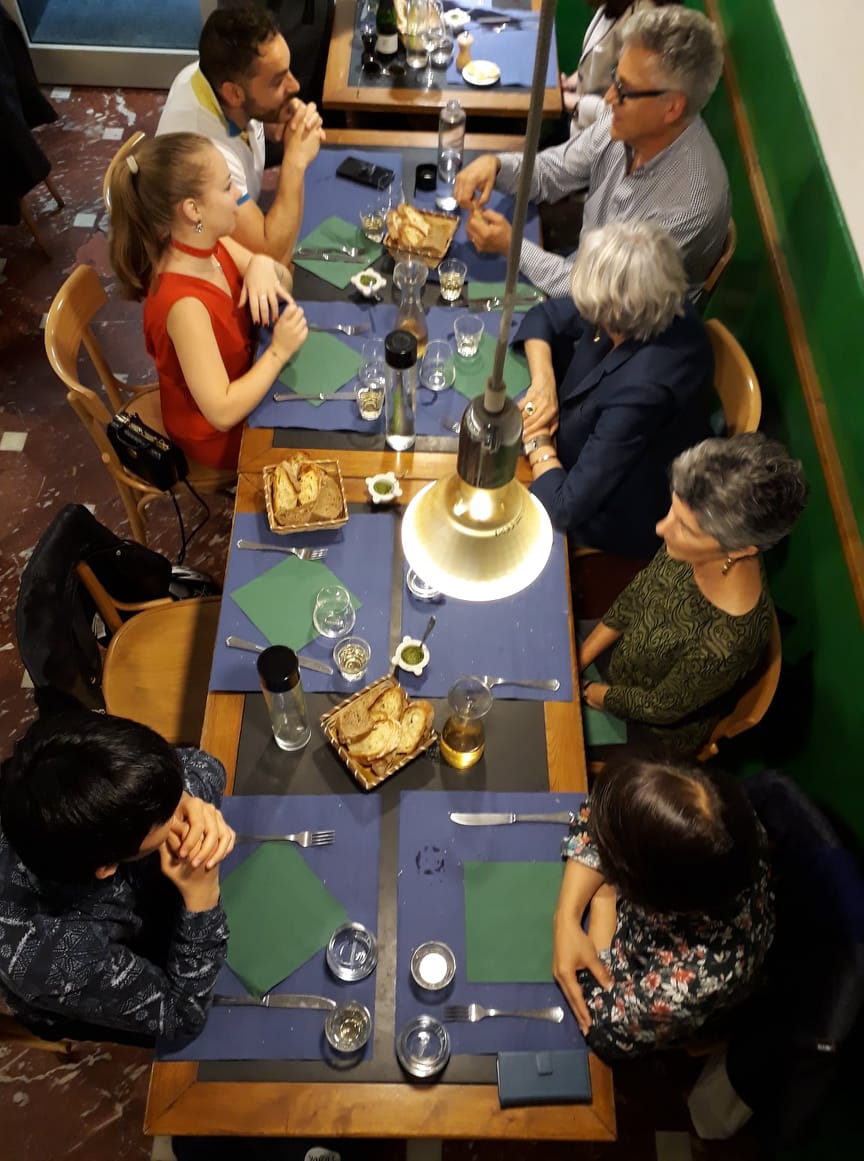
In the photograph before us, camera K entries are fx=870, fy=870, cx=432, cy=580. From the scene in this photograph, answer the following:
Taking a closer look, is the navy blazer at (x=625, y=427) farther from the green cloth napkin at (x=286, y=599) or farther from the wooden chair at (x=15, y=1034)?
the wooden chair at (x=15, y=1034)

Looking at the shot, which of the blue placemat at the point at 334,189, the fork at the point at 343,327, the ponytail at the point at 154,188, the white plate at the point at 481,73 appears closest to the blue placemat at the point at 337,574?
the fork at the point at 343,327

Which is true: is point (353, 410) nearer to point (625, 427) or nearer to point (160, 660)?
point (625, 427)

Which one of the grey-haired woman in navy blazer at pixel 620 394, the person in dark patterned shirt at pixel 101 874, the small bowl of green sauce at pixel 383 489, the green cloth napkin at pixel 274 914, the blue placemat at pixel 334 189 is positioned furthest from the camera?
the blue placemat at pixel 334 189

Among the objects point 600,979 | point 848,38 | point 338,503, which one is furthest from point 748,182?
point 600,979

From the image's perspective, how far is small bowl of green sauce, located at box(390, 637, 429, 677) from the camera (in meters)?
1.99

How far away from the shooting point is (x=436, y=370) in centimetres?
249

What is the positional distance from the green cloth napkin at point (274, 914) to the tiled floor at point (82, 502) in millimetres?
545

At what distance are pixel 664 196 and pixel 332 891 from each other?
7.35ft

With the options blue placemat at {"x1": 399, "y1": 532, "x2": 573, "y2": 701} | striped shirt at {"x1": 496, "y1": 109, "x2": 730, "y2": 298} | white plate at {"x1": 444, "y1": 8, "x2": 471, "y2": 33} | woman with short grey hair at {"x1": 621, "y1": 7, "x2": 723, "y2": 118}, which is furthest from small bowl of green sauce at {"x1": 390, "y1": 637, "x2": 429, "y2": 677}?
white plate at {"x1": 444, "y1": 8, "x2": 471, "y2": 33}

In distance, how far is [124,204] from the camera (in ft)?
7.29

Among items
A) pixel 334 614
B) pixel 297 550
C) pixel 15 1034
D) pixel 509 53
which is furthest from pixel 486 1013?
pixel 509 53

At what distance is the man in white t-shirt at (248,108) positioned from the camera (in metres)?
2.62

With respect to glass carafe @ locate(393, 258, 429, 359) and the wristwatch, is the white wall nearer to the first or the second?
the wristwatch

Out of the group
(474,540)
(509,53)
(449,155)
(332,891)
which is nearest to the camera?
(474,540)
